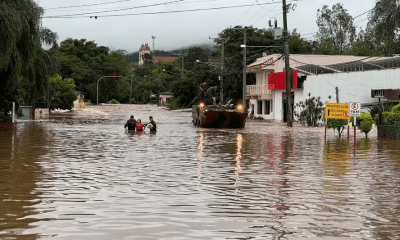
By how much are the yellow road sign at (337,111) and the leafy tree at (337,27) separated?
7918cm

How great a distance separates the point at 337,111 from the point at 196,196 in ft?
68.8

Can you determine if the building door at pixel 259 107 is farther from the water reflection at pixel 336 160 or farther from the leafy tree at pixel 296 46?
the water reflection at pixel 336 160

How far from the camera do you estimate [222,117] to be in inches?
1692

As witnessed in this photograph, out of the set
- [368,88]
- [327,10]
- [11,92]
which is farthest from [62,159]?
[327,10]

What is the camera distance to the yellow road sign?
31.0 m

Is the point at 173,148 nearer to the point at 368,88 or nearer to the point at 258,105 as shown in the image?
the point at 368,88

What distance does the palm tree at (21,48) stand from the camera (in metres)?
28.4

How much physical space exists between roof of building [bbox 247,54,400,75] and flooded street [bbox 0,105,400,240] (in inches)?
1331

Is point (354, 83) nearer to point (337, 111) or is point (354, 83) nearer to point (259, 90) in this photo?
point (259, 90)

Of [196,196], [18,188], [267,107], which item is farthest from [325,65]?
[18,188]

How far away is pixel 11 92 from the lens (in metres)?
41.8

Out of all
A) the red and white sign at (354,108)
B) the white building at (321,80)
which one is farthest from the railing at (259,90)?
the red and white sign at (354,108)

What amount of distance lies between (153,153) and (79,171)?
5.89 metres

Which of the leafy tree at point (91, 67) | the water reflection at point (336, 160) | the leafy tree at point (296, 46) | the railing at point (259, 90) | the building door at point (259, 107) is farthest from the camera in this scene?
the leafy tree at point (91, 67)
